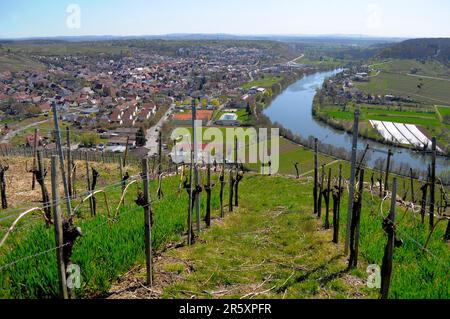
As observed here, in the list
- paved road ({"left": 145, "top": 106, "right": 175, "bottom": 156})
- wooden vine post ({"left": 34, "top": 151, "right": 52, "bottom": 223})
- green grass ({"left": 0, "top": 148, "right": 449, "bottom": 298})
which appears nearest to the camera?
green grass ({"left": 0, "top": 148, "right": 449, "bottom": 298})

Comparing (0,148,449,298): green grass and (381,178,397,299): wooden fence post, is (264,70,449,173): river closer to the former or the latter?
(0,148,449,298): green grass

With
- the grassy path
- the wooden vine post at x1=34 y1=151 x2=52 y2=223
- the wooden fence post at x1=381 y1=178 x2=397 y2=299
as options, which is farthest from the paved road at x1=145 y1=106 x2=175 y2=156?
the wooden fence post at x1=381 y1=178 x2=397 y2=299

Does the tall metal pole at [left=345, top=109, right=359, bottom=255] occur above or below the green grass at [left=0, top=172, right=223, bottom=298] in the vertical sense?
above

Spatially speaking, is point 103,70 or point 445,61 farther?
point 445,61

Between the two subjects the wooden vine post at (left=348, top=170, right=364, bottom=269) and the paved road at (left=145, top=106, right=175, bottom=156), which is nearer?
the wooden vine post at (left=348, top=170, right=364, bottom=269)

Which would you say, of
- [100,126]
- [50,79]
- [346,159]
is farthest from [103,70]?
[346,159]

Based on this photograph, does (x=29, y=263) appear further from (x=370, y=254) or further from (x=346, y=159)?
(x=346, y=159)
